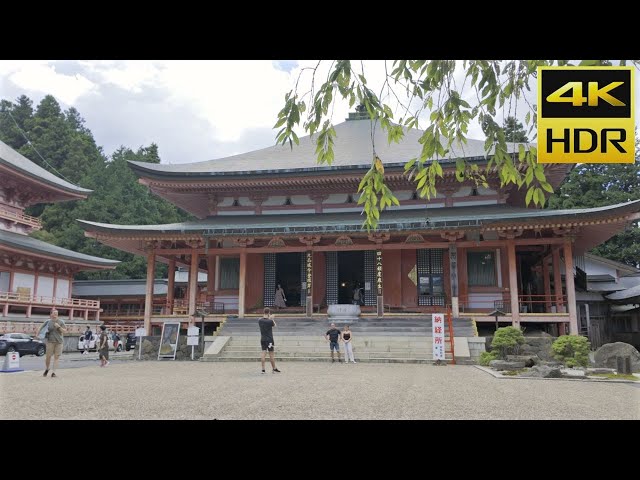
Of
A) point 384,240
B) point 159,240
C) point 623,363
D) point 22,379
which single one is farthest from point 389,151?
point 22,379

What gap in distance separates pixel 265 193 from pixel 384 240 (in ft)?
19.3

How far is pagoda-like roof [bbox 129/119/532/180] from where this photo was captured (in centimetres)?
2002

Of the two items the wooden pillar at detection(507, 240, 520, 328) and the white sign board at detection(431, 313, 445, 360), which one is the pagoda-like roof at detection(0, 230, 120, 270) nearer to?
the white sign board at detection(431, 313, 445, 360)

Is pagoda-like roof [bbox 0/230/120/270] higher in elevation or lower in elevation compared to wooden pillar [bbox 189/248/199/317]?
higher

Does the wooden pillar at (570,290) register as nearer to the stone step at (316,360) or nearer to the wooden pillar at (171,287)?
the stone step at (316,360)

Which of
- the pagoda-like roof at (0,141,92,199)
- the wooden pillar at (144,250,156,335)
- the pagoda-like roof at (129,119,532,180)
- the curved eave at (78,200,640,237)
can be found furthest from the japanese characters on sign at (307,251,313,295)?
the pagoda-like roof at (0,141,92,199)

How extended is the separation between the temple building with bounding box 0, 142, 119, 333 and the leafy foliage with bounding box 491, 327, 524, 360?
2394 centimetres

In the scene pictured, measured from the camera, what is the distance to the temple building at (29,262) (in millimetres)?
27250

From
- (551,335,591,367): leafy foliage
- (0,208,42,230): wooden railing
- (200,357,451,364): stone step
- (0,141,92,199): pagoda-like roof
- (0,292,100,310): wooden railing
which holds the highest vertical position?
(0,141,92,199): pagoda-like roof

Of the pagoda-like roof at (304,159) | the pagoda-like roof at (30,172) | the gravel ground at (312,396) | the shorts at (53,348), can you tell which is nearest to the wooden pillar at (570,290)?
the pagoda-like roof at (304,159)

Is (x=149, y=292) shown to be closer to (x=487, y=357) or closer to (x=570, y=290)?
(x=487, y=357)

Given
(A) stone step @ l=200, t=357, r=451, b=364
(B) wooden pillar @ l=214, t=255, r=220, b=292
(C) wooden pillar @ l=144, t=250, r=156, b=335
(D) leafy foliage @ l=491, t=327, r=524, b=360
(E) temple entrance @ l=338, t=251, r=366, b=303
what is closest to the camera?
(D) leafy foliage @ l=491, t=327, r=524, b=360

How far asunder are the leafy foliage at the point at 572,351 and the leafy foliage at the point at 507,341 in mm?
937

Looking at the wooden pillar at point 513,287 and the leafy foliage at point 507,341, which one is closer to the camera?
the leafy foliage at point 507,341
